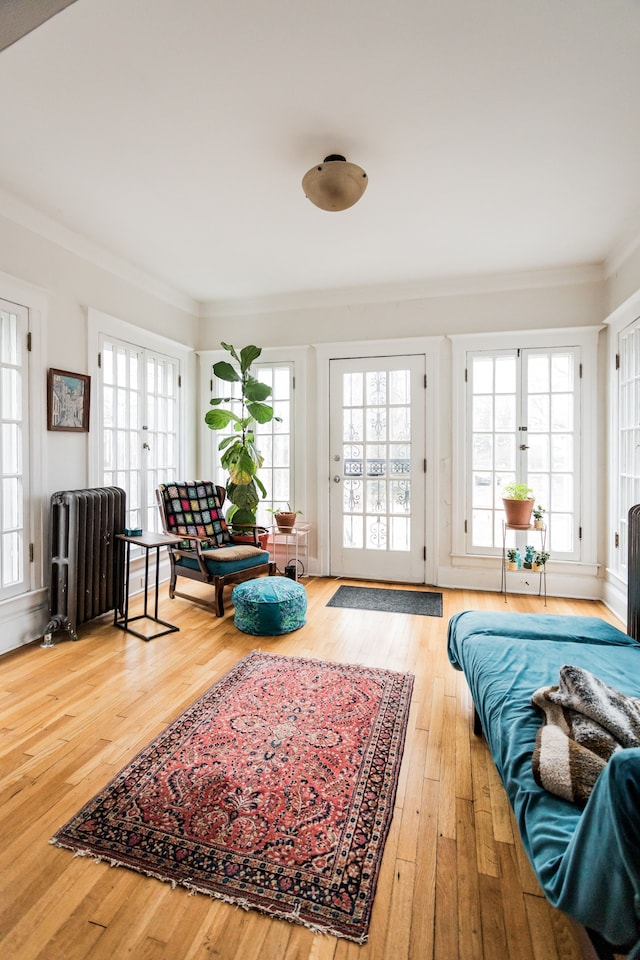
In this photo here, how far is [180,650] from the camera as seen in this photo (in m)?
3.09

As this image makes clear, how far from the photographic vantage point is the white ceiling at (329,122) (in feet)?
5.89

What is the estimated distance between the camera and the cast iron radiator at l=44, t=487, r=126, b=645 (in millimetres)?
3230

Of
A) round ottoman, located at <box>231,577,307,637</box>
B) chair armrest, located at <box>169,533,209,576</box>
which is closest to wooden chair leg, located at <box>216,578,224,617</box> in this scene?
chair armrest, located at <box>169,533,209,576</box>

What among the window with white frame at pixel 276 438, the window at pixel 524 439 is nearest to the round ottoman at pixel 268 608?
the window with white frame at pixel 276 438

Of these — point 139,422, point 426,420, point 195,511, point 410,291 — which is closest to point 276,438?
point 195,511

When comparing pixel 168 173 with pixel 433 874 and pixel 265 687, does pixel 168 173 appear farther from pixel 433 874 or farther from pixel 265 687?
pixel 433 874

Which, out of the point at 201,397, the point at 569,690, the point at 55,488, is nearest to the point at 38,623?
the point at 55,488

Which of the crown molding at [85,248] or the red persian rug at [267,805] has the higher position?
the crown molding at [85,248]

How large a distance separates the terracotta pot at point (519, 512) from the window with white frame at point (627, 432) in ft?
2.19

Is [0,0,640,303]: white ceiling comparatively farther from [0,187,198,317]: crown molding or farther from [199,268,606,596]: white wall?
[199,268,606,596]: white wall

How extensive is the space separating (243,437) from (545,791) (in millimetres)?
3957

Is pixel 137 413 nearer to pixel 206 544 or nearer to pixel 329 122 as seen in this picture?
pixel 206 544

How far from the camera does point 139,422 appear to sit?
4355 mm

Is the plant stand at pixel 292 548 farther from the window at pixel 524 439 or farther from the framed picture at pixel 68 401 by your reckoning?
the framed picture at pixel 68 401
